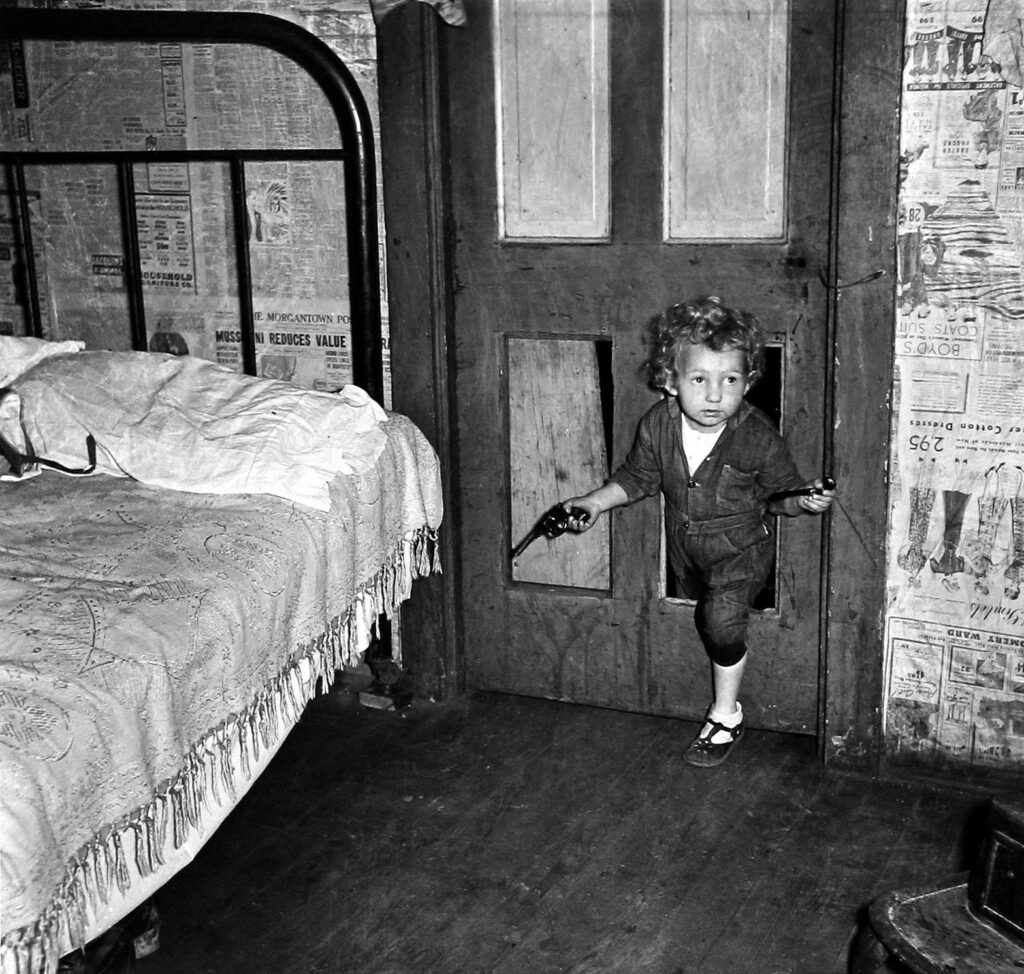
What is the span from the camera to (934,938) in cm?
173

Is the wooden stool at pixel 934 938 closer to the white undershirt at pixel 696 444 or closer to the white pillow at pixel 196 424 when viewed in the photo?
the white undershirt at pixel 696 444

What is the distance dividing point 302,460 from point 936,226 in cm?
131

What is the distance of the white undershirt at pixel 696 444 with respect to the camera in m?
2.72

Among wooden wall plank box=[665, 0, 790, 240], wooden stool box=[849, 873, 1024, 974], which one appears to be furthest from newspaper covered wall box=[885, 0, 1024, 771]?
wooden stool box=[849, 873, 1024, 974]

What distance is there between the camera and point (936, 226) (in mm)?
2492

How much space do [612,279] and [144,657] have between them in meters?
1.44

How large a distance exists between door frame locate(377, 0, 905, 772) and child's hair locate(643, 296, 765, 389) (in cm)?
16

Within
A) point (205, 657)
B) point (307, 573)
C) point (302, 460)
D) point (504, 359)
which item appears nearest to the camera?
point (205, 657)

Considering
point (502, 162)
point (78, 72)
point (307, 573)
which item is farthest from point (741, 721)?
point (78, 72)

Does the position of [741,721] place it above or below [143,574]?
below

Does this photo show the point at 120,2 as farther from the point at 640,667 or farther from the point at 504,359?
the point at 640,667

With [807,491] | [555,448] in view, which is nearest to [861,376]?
[807,491]

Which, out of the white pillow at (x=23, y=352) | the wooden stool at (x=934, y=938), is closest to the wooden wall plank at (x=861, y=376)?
the wooden stool at (x=934, y=938)

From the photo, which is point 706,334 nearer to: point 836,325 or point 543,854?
point 836,325
